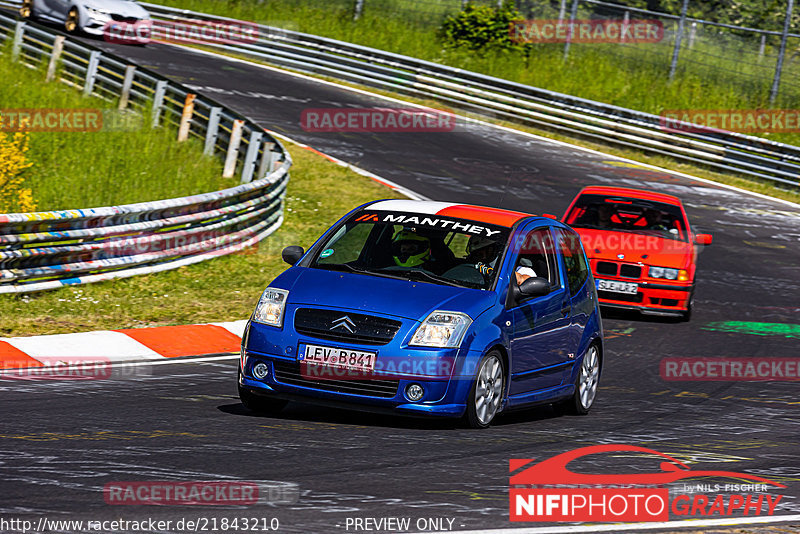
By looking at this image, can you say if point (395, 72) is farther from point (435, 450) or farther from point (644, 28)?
point (435, 450)

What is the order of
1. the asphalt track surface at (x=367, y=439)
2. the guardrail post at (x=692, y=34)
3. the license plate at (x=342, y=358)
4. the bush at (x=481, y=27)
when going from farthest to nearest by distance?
the bush at (x=481, y=27), the guardrail post at (x=692, y=34), the license plate at (x=342, y=358), the asphalt track surface at (x=367, y=439)

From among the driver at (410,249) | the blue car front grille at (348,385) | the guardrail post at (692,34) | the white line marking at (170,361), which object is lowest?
the white line marking at (170,361)

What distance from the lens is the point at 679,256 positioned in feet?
51.2

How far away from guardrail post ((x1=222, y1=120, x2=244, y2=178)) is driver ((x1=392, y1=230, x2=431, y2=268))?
11851 millimetres

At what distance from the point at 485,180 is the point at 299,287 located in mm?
16809

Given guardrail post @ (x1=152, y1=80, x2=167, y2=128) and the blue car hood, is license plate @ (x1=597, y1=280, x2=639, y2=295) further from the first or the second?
guardrail post @ (x1=152, y1=80, x2=167, y2=128)

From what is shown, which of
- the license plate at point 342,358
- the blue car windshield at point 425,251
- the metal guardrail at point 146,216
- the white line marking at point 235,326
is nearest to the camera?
the license plate at point 342,358

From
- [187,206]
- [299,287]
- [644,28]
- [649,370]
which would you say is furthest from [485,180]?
[299,287]

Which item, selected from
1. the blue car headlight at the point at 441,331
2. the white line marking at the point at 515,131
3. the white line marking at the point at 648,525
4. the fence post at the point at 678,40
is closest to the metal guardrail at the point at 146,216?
the white line marking at the point at 515,131

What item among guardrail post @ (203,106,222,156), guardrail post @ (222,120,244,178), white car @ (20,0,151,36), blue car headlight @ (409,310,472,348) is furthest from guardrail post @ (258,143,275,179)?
white car @ (20,0,151,36)

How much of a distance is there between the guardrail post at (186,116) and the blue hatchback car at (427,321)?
12666 mm

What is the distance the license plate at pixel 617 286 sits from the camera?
1536 cm

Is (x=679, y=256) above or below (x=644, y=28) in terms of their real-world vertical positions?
below

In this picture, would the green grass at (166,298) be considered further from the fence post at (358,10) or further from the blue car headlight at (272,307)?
the fence post at (358,10)
